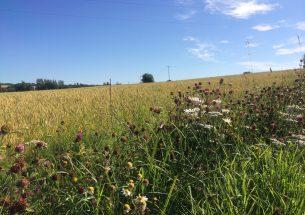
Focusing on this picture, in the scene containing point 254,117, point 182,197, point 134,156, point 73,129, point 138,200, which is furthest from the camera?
point 73,129

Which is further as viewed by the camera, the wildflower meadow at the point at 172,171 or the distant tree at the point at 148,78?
the distant tree at the point at 148,78

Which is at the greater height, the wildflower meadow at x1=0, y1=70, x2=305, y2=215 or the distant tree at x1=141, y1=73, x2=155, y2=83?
the distant tree at x1=141, y1=73, x2=155, y2=83

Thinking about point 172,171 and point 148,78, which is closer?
point 172,171

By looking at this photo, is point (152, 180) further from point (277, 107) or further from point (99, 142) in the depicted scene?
point (277, 107)

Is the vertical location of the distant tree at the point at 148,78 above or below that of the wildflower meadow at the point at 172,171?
above

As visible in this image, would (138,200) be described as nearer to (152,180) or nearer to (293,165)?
(152,180)

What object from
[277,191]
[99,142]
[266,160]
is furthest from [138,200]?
[99,142]

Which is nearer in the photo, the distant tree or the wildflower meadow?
the wildflower meadow

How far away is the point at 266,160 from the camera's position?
3199mm

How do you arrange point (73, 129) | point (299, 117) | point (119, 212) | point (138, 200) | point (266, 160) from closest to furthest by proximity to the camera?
point (138, 200) → point (119, 212) → point (266, 160) → point (299, 117) → point (73, 129)

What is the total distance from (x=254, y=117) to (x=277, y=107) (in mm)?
591

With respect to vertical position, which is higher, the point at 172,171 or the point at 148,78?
the point at 148,78

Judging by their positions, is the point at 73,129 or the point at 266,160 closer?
the point at 266,160

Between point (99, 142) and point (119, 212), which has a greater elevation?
point (99, 142)
